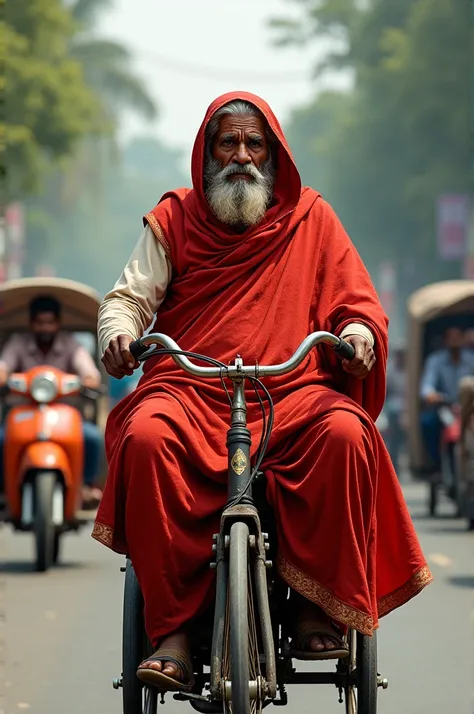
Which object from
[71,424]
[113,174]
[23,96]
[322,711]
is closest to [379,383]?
[322,711]

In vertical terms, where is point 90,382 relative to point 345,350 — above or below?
above

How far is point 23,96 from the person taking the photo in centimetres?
4066

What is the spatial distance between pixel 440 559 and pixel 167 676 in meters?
7.47

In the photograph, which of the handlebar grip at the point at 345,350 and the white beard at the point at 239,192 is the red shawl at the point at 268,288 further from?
the handlebar grip at the point at 345,350

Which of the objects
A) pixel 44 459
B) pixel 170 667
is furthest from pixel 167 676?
pixel 44 459

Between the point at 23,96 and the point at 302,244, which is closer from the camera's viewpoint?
the point at 302,244

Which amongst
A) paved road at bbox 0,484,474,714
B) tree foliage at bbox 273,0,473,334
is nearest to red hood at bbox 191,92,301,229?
paved road at bbox 0,484,474,714

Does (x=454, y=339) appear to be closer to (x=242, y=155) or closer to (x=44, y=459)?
(x=44, y=459)

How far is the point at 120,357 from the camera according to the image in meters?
5.76

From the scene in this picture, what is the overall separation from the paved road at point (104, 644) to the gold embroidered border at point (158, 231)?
191 cm

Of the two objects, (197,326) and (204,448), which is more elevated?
(197,326)

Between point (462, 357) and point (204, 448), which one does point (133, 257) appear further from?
point (462, 357)

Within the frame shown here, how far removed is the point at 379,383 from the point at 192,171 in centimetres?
100

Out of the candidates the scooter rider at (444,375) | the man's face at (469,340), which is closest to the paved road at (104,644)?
the scooter rider at (444,375)
